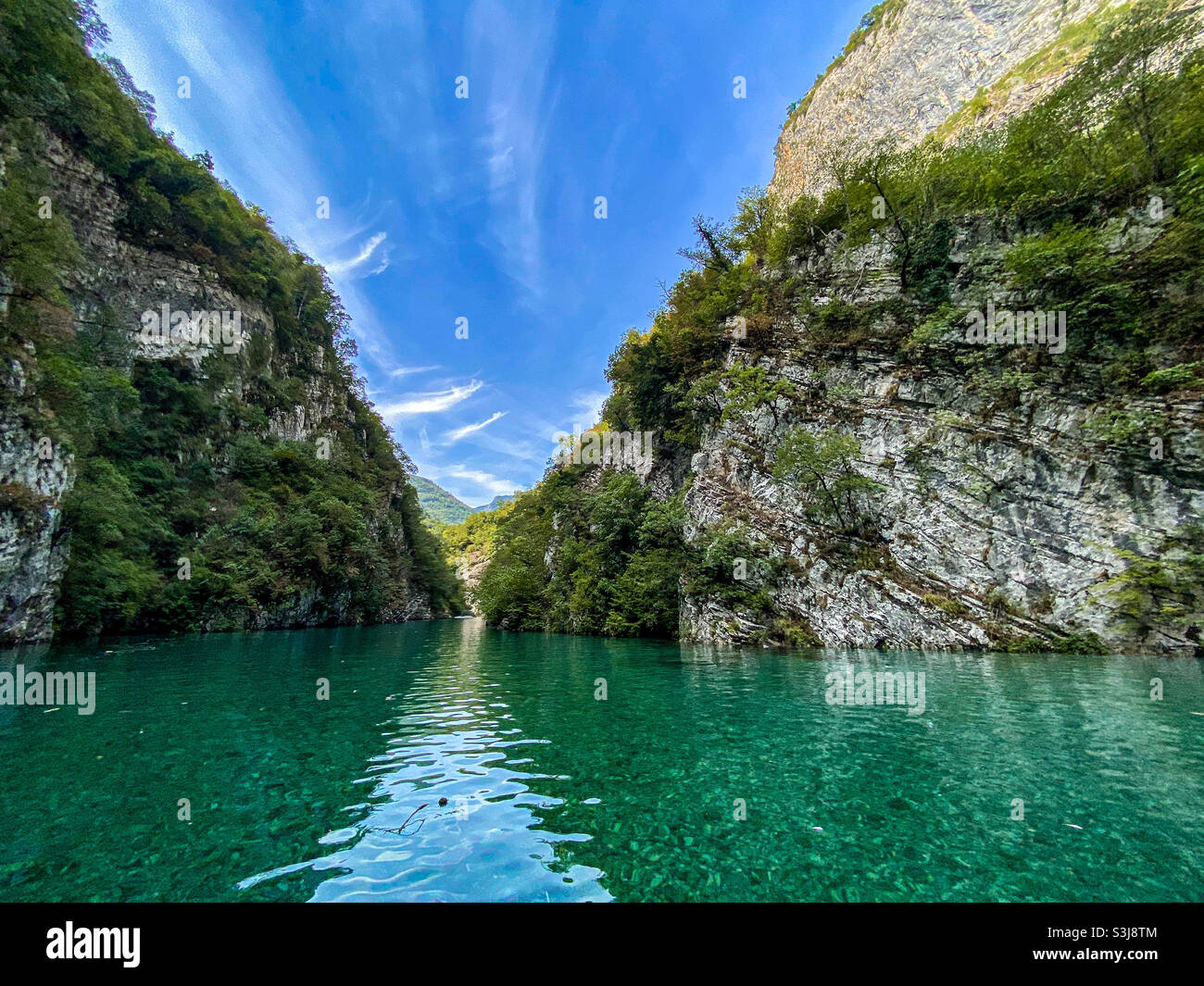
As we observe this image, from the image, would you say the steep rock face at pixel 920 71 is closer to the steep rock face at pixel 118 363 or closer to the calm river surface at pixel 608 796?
the calm river surface at pixel 608 796

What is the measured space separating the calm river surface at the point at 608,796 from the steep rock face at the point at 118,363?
1270 centimetres

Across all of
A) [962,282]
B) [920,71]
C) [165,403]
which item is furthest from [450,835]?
[920,71]

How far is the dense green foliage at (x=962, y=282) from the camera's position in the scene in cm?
1886

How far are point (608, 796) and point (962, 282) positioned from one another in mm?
30119

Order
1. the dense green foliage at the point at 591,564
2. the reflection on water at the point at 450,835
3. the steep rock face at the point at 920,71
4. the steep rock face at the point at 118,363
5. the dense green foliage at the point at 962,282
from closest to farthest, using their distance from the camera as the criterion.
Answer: the reflection on water at the point at 450,835
the steep rock face at the point at 118,363
the dense green foliage at the point at 962,282
the dense green foliage at the point at 591,564
the steep rock face at the point at 920,71

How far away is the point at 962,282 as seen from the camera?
24500 mm

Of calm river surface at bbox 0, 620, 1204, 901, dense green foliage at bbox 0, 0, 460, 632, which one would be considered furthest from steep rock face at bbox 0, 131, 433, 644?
calm river surface at bbox 0, 620, 1204, 901

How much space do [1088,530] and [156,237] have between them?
Result: 59837 mm

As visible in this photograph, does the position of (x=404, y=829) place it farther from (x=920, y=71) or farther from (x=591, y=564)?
(x=920, y=71)

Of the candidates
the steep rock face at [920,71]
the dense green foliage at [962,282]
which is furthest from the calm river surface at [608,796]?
the steep rock face at [920,71]

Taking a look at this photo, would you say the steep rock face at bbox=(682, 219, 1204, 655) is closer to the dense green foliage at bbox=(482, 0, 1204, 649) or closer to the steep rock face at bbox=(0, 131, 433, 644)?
the dense green foliage at bbox=(482, 0, 1204, 649)

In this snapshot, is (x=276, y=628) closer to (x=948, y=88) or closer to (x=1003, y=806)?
(x=1003, y=806)

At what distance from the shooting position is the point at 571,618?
40.2 m
